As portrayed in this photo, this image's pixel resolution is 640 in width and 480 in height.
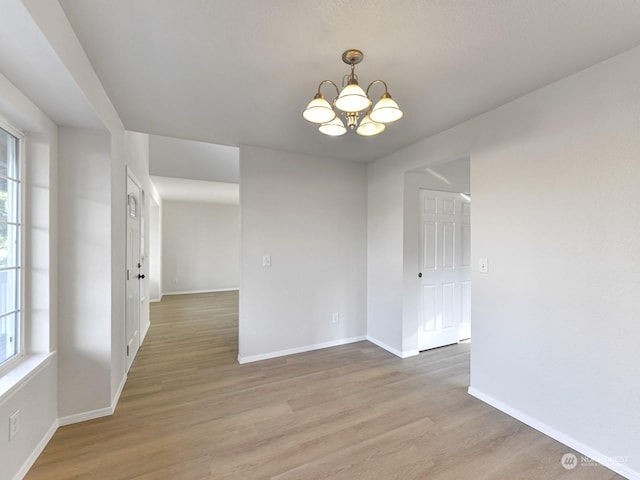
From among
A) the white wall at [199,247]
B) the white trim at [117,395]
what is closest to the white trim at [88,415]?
the white trim at [117,395]

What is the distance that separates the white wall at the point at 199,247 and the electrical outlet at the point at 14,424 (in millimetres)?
6107

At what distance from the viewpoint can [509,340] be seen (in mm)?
2168

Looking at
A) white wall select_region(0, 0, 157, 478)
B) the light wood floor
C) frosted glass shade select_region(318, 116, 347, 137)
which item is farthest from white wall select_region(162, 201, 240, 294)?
frosted glass shade select_region(318, 116, 347, 137)

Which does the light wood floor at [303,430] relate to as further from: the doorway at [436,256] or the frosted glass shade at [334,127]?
the frosted glass shade at [334,127]

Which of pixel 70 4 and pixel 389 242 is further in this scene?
pixel 389 242

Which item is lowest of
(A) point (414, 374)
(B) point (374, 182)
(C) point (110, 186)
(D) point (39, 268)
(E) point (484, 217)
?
(A) point (414, 374)

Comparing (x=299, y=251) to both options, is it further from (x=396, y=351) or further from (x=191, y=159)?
(x=191, y=159)

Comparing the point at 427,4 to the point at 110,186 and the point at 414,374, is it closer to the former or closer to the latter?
the point at 110,186

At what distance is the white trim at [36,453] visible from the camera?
5.06 ft

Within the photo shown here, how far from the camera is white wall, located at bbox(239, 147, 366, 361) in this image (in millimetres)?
3109

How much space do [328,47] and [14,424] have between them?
268cm

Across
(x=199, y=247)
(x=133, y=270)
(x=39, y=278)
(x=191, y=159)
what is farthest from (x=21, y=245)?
(x=199, y=247)

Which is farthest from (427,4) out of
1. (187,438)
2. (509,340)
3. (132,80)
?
(187,438)

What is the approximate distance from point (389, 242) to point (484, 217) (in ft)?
4.00
